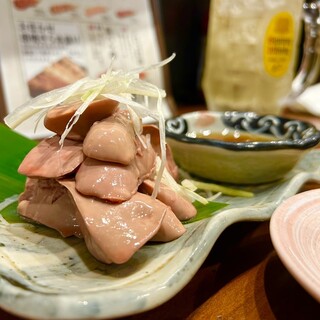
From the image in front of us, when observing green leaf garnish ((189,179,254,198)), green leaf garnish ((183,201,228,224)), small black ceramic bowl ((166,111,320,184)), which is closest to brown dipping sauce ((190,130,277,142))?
small black ceramic bowl ((166,111,320,184))

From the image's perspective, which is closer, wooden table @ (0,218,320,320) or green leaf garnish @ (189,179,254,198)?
wooden table @ (0,218,320,320)

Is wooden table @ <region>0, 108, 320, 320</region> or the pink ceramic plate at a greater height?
the pink ceramic plate

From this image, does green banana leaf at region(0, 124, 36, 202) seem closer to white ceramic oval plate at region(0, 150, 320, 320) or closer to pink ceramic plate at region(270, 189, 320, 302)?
white ceramic oval plate at region(0, 150, 320, 320)

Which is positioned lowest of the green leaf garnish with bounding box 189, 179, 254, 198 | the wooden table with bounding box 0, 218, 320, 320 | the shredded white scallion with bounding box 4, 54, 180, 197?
the wooden table with bounding box 0, 218, 320, 320

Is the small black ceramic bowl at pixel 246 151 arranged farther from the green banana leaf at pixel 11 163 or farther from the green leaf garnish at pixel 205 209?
the green banana leaf at pixel 11 163

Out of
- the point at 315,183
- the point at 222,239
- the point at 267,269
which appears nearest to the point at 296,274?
the point at 267,269

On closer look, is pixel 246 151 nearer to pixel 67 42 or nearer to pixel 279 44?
pixel 279 44

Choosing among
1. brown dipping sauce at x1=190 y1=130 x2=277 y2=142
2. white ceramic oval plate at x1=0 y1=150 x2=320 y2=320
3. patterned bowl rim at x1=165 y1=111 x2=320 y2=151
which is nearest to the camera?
white ceramic oval plate at x1=0 y1=150 x2=320 y2=320
